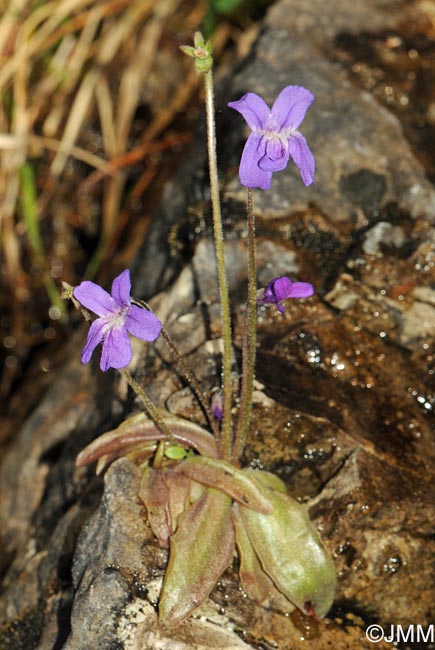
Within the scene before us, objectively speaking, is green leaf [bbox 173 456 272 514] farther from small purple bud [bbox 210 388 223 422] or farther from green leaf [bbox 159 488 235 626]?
small purple bud [bbox 210 388 223 422]

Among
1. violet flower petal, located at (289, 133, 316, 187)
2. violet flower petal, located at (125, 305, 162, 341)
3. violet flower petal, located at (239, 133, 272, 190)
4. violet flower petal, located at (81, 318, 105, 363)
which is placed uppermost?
violet flower petal, located at (289, 133, 316, 187)

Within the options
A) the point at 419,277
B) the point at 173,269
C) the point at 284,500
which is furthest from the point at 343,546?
the point at 173,269

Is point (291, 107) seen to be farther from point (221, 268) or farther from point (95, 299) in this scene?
point (95, 299)

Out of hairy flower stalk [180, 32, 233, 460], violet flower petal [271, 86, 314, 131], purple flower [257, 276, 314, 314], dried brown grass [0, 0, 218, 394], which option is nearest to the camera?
hairy flower stalk [180, 32, 233, 460]

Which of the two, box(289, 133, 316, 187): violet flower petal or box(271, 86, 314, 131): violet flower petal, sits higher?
box(271, 86, 314, 131): violet flower petal

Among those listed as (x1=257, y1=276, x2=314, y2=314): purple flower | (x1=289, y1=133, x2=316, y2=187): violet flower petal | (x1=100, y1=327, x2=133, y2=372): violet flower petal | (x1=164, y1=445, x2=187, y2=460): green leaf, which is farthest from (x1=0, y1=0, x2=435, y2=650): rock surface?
(x1=289, y1=133, x2=316, y2=187): violet flower petal

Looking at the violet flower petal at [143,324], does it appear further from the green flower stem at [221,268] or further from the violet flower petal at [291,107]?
the violet flower petal at [291,107]

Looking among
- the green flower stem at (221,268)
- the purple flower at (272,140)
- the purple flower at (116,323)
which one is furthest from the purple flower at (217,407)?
the purple flower at (272,140)
